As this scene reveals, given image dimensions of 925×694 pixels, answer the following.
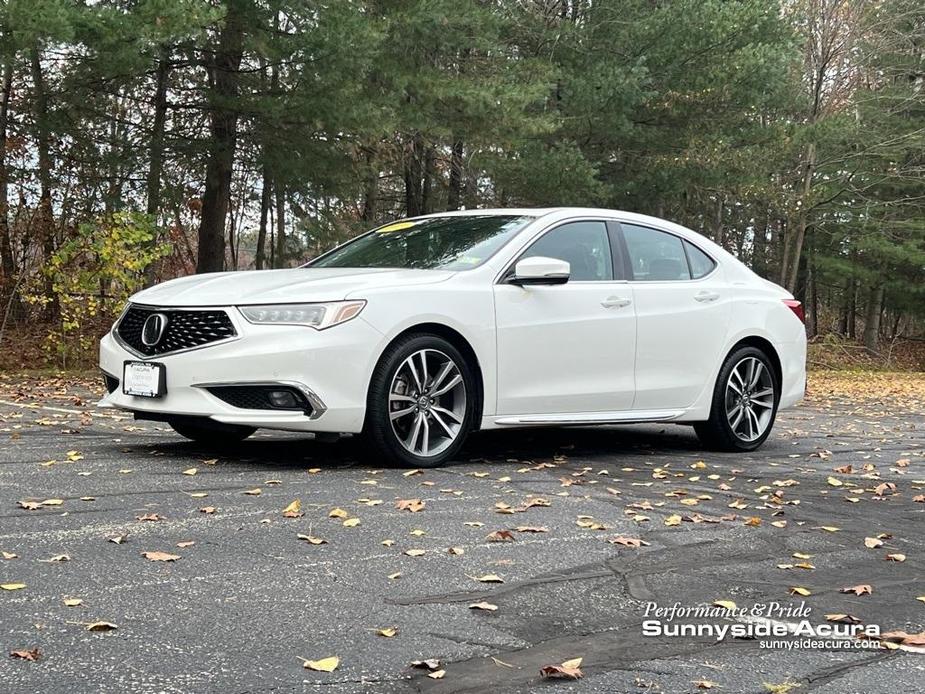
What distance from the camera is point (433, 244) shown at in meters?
7.52

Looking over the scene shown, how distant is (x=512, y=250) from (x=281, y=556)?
332 centimetres

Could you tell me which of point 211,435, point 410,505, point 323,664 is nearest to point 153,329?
point 211,435

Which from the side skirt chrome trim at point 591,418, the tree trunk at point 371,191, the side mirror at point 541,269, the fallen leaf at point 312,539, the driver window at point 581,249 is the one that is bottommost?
the fallen leaf at point 312,539

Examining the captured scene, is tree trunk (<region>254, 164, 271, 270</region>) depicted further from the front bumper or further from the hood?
the front bumper

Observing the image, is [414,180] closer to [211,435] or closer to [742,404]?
[742,404]

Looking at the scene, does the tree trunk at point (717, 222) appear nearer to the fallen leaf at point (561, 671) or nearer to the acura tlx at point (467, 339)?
the acura tlx at point (467, 339)

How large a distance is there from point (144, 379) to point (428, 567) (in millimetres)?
2851

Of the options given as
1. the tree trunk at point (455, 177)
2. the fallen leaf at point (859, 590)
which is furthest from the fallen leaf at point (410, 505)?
the tree trunk at point (455, 177)

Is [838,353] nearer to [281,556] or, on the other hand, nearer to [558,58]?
[558,58]

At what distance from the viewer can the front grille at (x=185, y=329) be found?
6.34 metres

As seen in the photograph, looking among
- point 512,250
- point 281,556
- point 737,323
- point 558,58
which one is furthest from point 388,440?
point 558,58

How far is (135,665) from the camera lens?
309 centimetres

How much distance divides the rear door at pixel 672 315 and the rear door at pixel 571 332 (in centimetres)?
13

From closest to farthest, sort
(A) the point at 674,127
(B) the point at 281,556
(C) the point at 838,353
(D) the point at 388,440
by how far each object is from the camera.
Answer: (B) the point at 281,556 → (D) the point at 388,440 → (A) the point at 674,127 → (C) the point at 838,353
